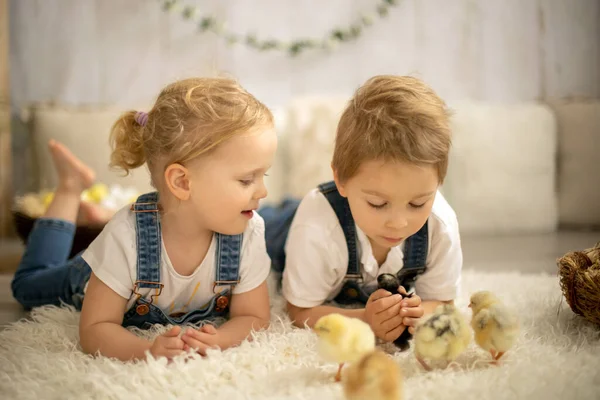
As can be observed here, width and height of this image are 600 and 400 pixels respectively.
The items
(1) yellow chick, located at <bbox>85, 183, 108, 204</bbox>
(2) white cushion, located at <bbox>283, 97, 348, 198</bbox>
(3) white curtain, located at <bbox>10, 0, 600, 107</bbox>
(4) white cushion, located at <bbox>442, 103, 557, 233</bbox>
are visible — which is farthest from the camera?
(3) white curtain, located at <bbox>10, 0, 600, 107</bbox>

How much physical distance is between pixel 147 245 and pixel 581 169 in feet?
7.00

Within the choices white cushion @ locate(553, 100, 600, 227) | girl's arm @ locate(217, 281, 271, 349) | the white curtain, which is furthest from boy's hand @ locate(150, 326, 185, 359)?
white cushion @ locate(553, 100, 600, 227)

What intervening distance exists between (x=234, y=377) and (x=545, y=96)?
2601mm

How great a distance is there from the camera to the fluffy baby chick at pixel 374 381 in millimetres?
817

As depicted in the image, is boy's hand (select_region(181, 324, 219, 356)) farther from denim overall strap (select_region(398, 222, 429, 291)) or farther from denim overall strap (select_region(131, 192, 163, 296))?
denim overall strap (select_region(398, 222, 429, 291))

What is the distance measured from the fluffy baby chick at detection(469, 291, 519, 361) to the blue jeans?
88 centimetres

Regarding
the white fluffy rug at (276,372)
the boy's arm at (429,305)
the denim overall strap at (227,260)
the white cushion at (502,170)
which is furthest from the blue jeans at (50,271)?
the white cushion at (502,170)

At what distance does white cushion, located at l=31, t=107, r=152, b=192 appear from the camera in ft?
8.63

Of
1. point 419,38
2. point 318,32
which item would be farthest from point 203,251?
point 419,38

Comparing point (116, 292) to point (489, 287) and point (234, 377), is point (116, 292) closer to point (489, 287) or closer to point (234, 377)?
point (234, 377)

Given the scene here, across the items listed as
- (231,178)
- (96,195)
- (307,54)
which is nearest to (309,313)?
(231,178)

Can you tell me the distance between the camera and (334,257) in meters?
1.35

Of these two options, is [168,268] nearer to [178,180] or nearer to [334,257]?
[178,180]

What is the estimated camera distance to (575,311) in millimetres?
1300
